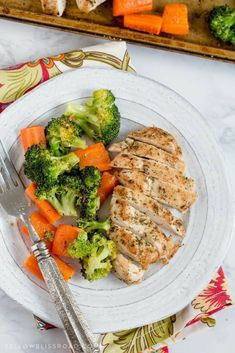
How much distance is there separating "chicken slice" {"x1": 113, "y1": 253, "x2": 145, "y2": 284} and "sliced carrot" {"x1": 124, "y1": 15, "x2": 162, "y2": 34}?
1.61m

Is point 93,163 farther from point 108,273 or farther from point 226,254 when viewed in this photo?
point 226,254

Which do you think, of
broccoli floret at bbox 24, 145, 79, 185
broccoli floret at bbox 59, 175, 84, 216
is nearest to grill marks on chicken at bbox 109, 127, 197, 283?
broccoli floret at bbox 59, 175, 84, 216

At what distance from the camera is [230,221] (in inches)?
177

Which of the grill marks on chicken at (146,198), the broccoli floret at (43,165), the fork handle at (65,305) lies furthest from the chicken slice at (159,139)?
the fork handle at (65,305)

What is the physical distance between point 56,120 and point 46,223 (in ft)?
2.20

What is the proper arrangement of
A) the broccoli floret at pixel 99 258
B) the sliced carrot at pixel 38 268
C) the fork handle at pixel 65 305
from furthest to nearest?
1. the sliced carrot at pixel 38 268
2. the broccoli floret at pixel 99 258
3. the fork handle at pixel 65 305

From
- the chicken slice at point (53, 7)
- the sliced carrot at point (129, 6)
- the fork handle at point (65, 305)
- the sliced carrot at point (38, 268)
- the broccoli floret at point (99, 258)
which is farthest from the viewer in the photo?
the sliced carrot at point (129, 6)

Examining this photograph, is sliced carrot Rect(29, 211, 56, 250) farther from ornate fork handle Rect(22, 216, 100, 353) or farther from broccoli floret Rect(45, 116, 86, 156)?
broccoli floret Rect(45, 116, 86, 156)

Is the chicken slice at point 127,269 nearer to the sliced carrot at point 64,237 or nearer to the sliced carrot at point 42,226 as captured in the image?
the sliced carrot at point 64,237

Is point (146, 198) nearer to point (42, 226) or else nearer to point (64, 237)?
point (64, 237)

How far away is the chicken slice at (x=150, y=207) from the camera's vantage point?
4.25 meters

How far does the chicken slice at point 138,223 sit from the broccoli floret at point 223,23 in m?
1.44

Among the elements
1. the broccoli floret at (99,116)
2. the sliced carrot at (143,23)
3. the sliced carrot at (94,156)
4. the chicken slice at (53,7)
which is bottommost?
the sliced carrot at (94,156)

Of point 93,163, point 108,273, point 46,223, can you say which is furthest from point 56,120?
point 108,273
